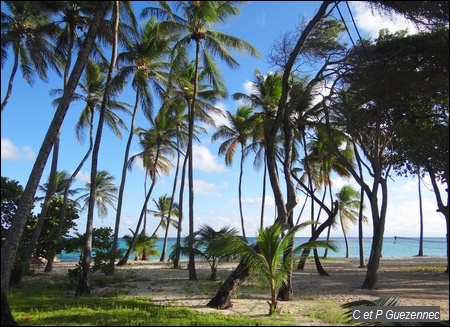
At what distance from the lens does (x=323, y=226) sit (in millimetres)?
11727

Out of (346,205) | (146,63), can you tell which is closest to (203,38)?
(146,63)

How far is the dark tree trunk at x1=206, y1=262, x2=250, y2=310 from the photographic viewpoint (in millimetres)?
8631

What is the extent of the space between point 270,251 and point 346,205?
2802cm

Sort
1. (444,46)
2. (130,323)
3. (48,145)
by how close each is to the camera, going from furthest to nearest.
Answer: (444,46), (48,145), (130,323)

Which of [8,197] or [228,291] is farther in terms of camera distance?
[8,197]

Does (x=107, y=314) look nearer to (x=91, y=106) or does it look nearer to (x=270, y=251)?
(x=270, y=251)

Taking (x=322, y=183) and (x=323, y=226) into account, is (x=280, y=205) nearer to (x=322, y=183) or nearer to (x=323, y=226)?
(x=323, y=226)

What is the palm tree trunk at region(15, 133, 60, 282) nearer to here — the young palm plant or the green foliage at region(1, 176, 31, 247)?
the green foliage at region(1, 176, 31, 247)

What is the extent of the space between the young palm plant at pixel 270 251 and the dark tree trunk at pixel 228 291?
850mm

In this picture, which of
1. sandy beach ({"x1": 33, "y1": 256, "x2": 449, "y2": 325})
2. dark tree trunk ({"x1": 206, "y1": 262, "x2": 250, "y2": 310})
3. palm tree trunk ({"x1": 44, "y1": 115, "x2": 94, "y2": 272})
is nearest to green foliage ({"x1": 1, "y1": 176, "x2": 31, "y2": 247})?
palm tree trunk ({"x1": 44, "y1": 115, "x2": 94, "y2": 272})

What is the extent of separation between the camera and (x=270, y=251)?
311 inches

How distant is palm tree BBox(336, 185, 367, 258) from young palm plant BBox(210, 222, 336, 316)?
26558mm

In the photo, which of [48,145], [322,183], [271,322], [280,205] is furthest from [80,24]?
[322,183]

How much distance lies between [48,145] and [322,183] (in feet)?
70.0
